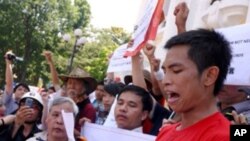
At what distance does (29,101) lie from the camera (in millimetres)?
4770

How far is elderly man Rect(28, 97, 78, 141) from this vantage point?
395 centimetres

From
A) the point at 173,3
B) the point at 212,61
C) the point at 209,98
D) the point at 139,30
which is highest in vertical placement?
the point at 173,3

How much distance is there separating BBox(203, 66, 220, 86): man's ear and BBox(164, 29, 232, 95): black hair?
0.06 feet

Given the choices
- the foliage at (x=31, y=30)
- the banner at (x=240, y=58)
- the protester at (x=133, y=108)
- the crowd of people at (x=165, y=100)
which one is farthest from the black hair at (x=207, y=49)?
the foliage at (x=31, y=30)

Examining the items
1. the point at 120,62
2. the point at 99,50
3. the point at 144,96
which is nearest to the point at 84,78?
the point at 120,62

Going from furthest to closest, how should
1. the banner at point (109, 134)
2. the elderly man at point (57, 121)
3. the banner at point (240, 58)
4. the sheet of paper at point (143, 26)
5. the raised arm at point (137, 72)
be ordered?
the raised arm at point (137, 72)
the elderly man at point (57, 121)
the sheet of paper at point (143, 26)
the banner at point (109, 134)
the banner at point (240, 58)

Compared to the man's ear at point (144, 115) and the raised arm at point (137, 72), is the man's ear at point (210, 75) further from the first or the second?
the raised arm at point (137, 72)

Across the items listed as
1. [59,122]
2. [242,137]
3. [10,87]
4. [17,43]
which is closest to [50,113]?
[59,122]

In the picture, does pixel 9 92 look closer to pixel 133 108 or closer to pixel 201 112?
pixel 133 108

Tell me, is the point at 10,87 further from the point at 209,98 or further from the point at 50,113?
the point at 209,98

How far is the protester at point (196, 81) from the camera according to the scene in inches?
84.7

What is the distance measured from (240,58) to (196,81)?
0.82m

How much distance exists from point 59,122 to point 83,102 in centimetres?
109

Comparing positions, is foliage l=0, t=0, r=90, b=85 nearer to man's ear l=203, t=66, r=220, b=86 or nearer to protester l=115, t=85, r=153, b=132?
protester l=115, t=85, r=153, b=132
